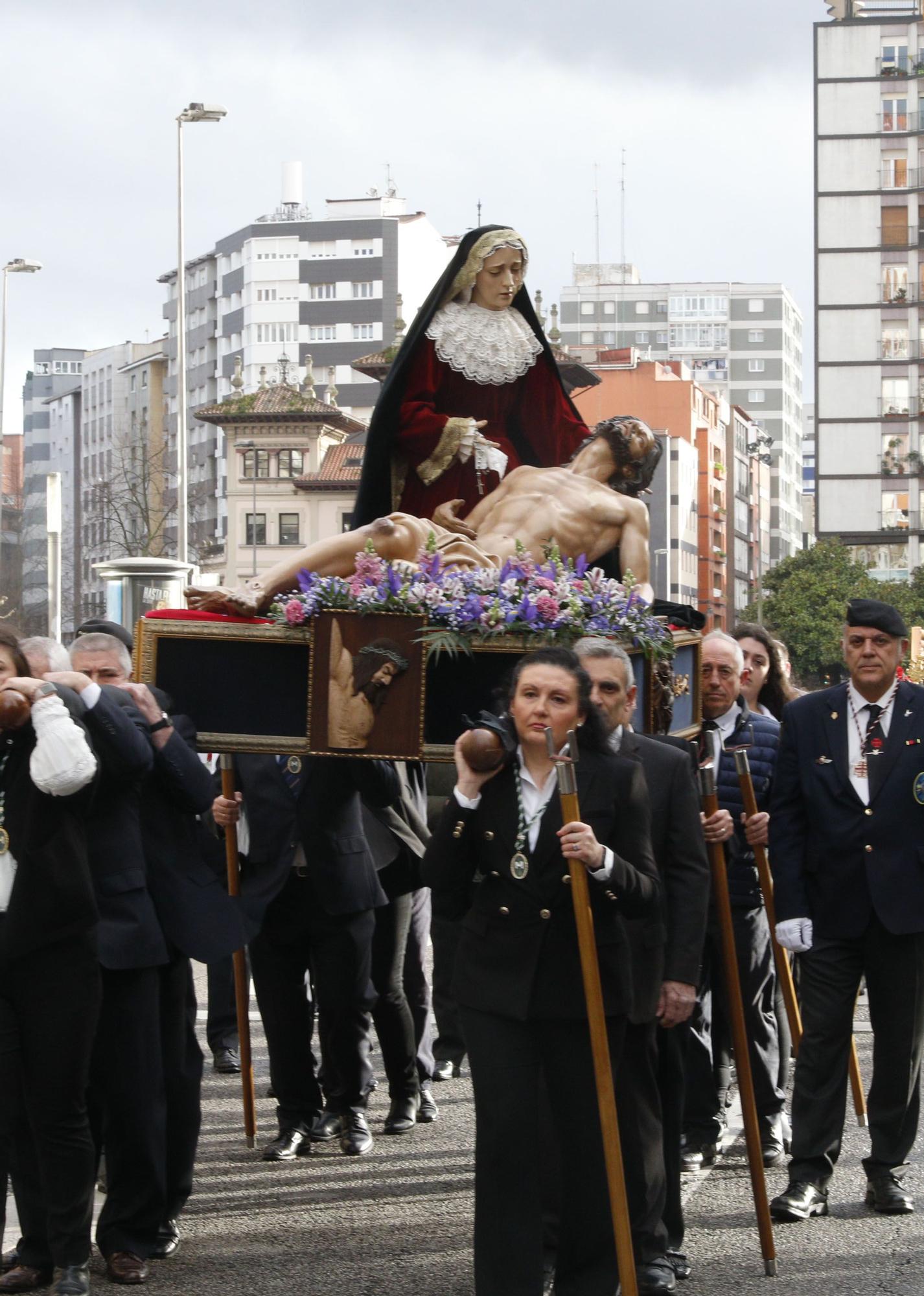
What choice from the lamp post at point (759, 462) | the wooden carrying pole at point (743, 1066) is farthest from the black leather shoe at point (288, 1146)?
the lamp post at point (759, 462)

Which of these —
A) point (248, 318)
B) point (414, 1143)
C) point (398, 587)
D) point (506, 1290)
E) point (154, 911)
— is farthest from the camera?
point (248, 318)

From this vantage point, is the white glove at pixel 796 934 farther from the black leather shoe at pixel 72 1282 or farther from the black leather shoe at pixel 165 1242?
the black leather shoe at pixel 72 1282

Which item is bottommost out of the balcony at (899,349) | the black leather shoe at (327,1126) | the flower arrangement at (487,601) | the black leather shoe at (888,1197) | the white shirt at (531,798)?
the black leather shoe at (327,1126)

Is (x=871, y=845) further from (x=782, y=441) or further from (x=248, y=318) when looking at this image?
(x=782, y=441)

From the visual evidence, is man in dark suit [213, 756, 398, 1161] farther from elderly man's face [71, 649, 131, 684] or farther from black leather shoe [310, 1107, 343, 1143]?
elderly man's face [71, 649, 131, 684]

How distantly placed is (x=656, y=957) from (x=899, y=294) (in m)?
80.8

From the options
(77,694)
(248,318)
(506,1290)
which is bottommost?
(506,1290)

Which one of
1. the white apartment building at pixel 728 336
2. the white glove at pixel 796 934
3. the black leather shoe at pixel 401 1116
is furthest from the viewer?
the white apartment building at pixel 728 336

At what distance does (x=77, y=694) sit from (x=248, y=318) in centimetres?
12917

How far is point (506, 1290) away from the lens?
17.8 ft

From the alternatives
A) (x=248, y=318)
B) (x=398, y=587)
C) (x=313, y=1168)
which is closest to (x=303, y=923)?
(x=313, y=1168)

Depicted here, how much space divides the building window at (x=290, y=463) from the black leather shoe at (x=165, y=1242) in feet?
290

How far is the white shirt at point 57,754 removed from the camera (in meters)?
5.93

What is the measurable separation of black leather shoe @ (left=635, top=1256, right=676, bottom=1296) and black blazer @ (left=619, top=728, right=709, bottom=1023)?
0.81 m
